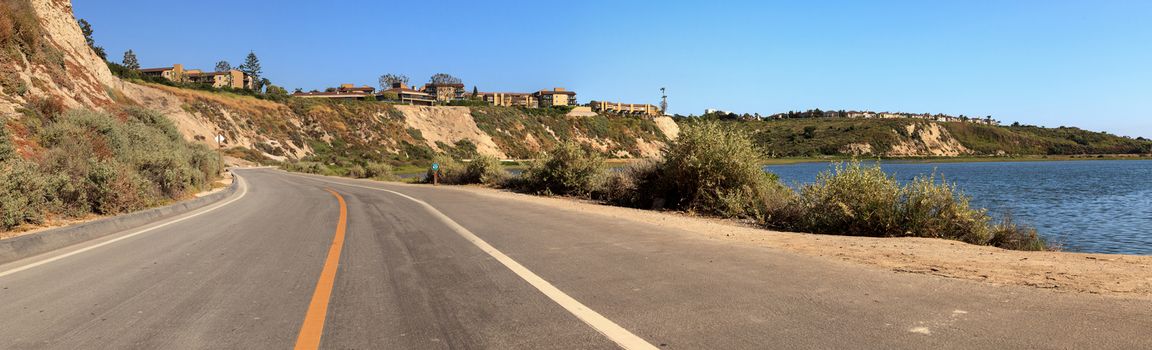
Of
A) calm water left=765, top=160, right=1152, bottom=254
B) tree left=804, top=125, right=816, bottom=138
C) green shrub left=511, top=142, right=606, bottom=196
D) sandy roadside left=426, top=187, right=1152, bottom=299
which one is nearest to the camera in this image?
sandy roadside left=426, top=187, right=1152, bottom=299

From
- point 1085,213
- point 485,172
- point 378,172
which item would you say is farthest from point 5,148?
point 378,172

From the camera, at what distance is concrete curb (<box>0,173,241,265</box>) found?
827 centimetres

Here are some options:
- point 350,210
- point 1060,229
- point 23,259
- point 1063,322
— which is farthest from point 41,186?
point 1060,229

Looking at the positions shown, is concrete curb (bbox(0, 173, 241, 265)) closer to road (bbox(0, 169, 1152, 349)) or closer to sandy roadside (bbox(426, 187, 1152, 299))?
road (bbox(0, 169, 1152, 349))

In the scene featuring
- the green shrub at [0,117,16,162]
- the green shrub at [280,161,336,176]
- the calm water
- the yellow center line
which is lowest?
the green shrub at [280,161,336,176]

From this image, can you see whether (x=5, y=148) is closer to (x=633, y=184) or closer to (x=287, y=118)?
(x=633, y=184)

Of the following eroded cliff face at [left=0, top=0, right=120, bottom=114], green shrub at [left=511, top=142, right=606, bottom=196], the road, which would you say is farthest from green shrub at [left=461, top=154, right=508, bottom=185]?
the road

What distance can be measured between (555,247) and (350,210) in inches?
339

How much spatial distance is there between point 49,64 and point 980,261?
36.2m

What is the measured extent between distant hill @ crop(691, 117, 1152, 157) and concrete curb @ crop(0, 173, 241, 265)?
112015 millimetres

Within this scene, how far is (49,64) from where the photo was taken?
28.7 metres

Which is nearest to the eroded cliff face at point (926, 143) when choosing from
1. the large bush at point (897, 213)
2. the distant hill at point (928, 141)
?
the distant hill at point (928, 141)

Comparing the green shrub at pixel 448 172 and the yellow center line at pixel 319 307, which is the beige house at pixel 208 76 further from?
the yellow center line at pixel 319 307

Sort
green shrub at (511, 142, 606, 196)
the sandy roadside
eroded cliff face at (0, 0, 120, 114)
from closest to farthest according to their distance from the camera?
the sandy roadside → eroded cliff face at (0, 0, 120, 114) → green shrub at (511, 142, 606, 196)
